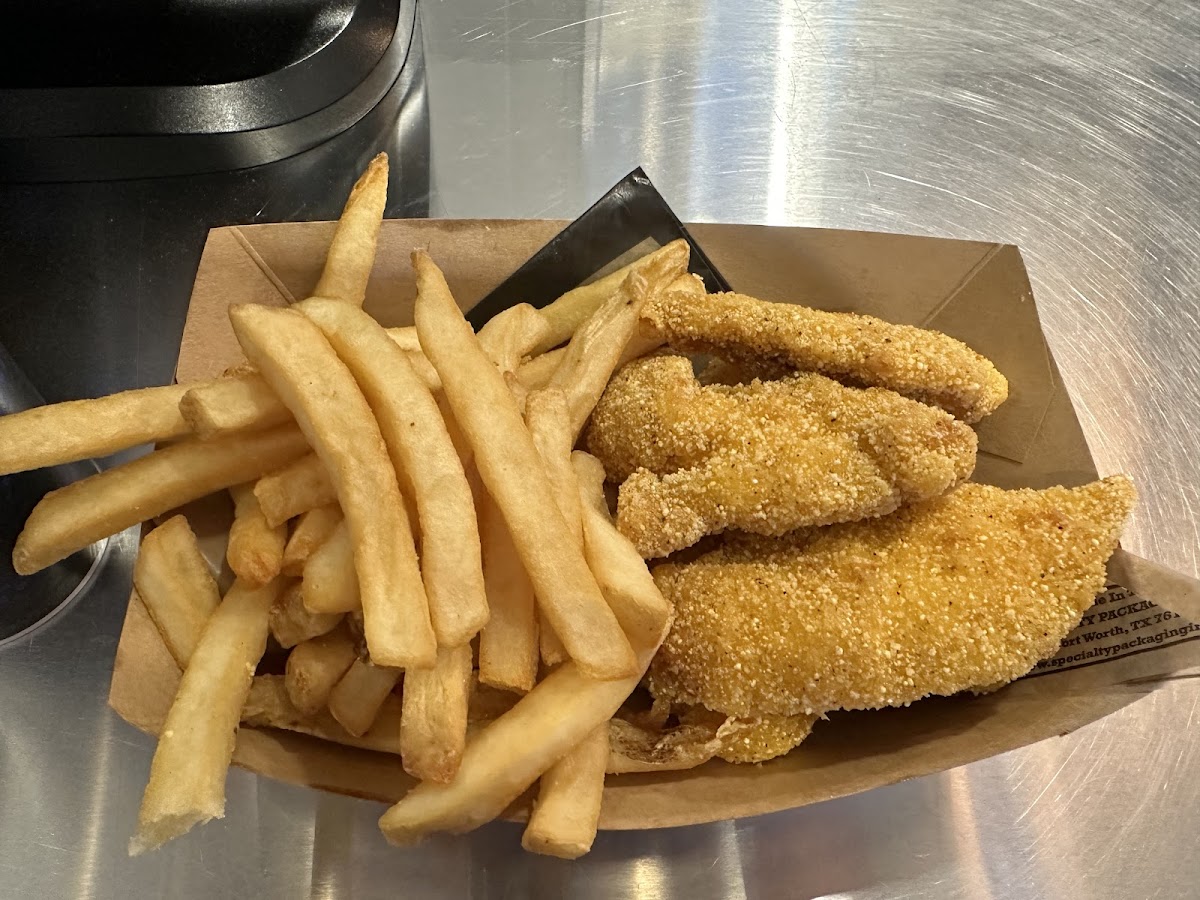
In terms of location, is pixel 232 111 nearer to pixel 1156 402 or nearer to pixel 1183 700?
pixel 1156 402

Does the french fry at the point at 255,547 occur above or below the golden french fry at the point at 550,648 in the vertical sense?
above

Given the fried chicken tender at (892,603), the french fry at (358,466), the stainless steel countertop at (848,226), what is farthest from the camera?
the stainless steel countertop at (848,226)

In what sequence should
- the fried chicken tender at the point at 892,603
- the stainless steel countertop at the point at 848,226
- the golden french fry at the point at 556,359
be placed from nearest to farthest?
the fried chicken tender at the point at 892,603 → the stainless steel countertop at the point at 848,226 → the golden french fry at the point at 556,359

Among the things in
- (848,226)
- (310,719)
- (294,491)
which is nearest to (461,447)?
(294,491)

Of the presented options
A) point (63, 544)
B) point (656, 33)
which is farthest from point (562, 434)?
point (656, 33)

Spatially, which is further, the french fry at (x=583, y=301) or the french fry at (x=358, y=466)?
the french fry at (x=583, y=301)

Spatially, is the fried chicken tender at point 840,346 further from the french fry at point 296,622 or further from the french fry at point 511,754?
the french fry at point 296,622

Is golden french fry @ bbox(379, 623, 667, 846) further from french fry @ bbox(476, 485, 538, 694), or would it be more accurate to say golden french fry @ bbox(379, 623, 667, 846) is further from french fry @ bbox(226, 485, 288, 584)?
french fry @ bbox(226, 485, 288, 584)

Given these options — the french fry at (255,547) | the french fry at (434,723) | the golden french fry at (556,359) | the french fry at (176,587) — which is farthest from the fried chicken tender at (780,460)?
the french fry at (176,587)
